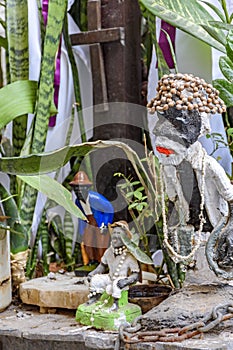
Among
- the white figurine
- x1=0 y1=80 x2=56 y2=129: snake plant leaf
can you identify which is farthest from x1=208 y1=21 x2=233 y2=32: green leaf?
x1=0 y1=80 x2=56 y2=129: snake plant leaf

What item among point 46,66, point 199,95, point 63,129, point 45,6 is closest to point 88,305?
point 199,95

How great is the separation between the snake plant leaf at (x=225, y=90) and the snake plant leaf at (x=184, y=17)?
75 mm

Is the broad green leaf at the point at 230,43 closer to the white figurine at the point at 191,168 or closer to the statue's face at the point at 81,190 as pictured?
the white figurine at the point at 191,168

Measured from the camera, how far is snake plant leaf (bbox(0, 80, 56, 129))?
3.33ft

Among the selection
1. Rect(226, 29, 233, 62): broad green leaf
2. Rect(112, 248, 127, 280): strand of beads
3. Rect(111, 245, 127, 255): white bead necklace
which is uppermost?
Rect(226, 29, 233, 62): broad green leaf

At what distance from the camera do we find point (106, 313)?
814 millimetres

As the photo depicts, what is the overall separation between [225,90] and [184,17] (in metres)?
0.16

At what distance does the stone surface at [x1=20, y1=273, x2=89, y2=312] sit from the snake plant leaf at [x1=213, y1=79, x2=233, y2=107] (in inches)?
14.7

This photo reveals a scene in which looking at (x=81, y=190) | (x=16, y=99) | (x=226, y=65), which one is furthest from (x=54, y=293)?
(x=226, y=65)

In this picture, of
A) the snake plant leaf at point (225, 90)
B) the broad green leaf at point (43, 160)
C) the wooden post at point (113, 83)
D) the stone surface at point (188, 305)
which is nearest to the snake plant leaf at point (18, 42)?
the wooden post at point (113, 83)

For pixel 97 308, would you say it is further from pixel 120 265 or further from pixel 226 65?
pixel 226 65

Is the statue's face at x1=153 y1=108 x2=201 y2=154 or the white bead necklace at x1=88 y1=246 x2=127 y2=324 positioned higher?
the statue's face at x1=153 y1=108 x2=201 y2=154

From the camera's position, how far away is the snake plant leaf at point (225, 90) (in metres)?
0.97

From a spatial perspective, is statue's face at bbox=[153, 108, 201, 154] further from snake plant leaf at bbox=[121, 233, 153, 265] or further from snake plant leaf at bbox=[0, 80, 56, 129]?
snake plant leaf at bbox=[0, 80, 56, 129]
